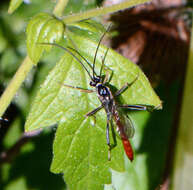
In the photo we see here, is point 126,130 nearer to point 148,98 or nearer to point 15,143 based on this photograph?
point 148,98

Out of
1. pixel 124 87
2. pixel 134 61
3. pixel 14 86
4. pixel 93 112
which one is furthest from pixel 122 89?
pixel 134 61

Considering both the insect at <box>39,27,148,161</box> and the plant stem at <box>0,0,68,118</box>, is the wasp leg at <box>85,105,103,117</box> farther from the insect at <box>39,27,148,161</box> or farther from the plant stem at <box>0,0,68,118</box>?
the plant stem at <box>0,0,68,118</box>

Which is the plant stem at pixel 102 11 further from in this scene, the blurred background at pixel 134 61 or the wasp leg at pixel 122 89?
the blurred background at pixel 134 61

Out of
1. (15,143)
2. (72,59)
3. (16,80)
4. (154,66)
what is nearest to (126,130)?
(72,59)

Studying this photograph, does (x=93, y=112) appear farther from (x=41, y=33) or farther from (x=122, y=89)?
(x=41, y=33)

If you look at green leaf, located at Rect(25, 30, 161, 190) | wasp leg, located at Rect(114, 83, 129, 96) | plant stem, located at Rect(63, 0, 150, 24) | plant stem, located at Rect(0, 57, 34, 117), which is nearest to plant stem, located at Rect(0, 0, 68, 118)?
plant stem, located at Rect(0, 57, 34, 117)

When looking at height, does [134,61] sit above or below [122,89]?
above

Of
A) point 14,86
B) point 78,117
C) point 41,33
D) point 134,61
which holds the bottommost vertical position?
point 78,117
